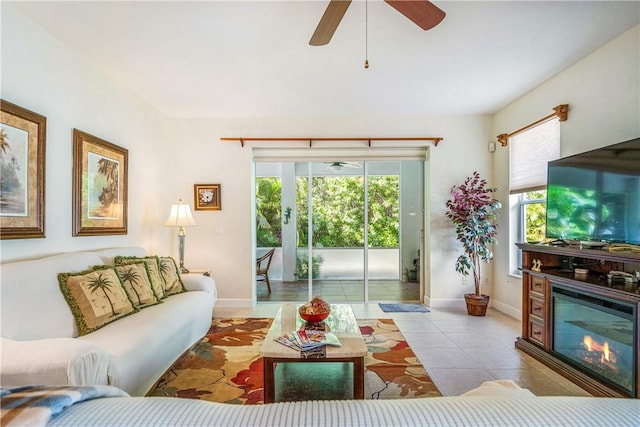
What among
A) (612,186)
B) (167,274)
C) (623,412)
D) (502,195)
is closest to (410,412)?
(623,412)

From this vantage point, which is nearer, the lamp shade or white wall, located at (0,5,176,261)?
white wall, located at (0,5,176,261)

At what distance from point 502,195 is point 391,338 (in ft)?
8.17

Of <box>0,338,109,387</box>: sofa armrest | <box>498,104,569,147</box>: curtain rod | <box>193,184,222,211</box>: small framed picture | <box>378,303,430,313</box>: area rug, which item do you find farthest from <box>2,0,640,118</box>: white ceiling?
<box>378,303,430,313</box>: area rug

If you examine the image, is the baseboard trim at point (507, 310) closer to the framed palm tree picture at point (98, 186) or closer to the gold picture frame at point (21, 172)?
the framed palm tree picture at point (98, 186)

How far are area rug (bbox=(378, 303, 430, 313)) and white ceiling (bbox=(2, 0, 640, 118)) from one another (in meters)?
2.71

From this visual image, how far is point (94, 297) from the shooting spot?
220 cm

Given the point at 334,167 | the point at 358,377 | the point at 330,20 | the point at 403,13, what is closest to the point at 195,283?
the point at 358,377

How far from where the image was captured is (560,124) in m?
3.20

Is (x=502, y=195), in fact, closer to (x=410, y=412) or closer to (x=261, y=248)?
(x=261, y=248)

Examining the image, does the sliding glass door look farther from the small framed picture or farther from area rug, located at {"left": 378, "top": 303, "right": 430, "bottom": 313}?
the small framed picture

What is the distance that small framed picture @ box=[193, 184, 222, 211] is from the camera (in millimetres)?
4535

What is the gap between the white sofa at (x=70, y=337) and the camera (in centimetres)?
144

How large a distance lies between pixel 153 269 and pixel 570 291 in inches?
140

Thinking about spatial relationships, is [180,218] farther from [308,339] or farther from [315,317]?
[308,339]
